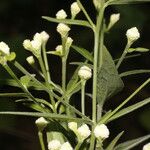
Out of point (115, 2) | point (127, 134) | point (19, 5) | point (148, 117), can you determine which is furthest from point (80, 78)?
point (19, 5)

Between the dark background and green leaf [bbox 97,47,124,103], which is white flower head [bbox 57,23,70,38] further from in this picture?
the dark background

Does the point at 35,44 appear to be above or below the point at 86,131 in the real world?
above

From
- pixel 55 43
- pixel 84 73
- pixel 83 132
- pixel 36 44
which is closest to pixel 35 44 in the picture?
pixel 36 44

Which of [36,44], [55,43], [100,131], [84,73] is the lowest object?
[100,131]

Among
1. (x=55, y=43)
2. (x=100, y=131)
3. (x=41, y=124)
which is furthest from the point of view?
(x=55, y=43)

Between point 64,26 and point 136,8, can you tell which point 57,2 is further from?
point 64,26

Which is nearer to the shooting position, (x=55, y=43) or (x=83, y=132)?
(x=83, y=132)

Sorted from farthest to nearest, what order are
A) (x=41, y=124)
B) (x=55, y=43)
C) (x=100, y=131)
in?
(x=55, y=43) < (x=41, y=124) < (x=100, y=131)

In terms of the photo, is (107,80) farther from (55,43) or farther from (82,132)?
(55,43)
